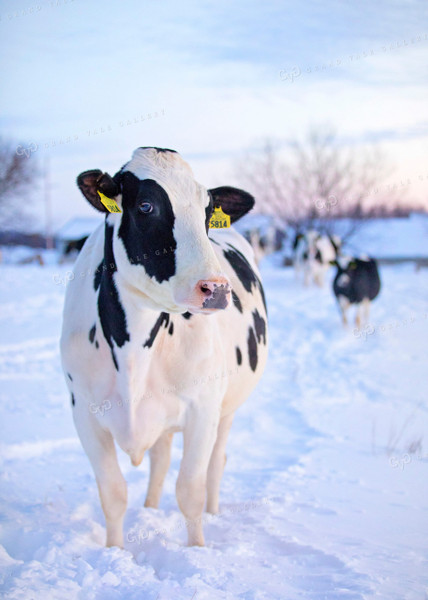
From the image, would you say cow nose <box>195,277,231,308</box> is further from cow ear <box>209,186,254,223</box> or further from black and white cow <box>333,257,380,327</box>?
black and white cow <box>333,257,380,327</box>

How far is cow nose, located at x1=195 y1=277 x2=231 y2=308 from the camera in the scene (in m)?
2.65

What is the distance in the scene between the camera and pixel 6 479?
4676 mm

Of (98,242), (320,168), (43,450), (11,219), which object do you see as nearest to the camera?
(98,242)

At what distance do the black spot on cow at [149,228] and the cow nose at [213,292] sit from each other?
243 mm

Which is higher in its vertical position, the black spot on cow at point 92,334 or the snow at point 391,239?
the snow at point 391,239

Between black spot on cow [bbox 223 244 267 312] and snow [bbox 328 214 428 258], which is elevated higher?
snow [bbox 328 214 428 258]

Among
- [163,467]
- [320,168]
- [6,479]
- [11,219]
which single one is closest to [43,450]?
[6,479]

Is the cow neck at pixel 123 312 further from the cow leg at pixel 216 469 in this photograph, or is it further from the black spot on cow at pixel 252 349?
the cow leg at pixel 216 469

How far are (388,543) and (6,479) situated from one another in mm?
2813

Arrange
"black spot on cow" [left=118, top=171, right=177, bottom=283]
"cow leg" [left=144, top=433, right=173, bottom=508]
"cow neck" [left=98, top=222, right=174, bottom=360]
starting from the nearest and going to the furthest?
"black spot on cow" [left=118, top=171, right=177, bottom=283] → "cow neck" [left=98, top=222, right=174, bottom=360] → "cow leg" [left=144, top=433, right=173, bottom=508]

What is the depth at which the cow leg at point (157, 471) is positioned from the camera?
14.4ft

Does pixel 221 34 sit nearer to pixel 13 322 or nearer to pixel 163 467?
pixel 163 467

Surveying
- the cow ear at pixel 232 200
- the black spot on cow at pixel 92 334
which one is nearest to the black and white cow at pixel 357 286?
the cow ear at pixel 232 200

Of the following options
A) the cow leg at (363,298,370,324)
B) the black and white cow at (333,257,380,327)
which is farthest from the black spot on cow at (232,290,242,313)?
the cow leg at (363,298,370,324)
